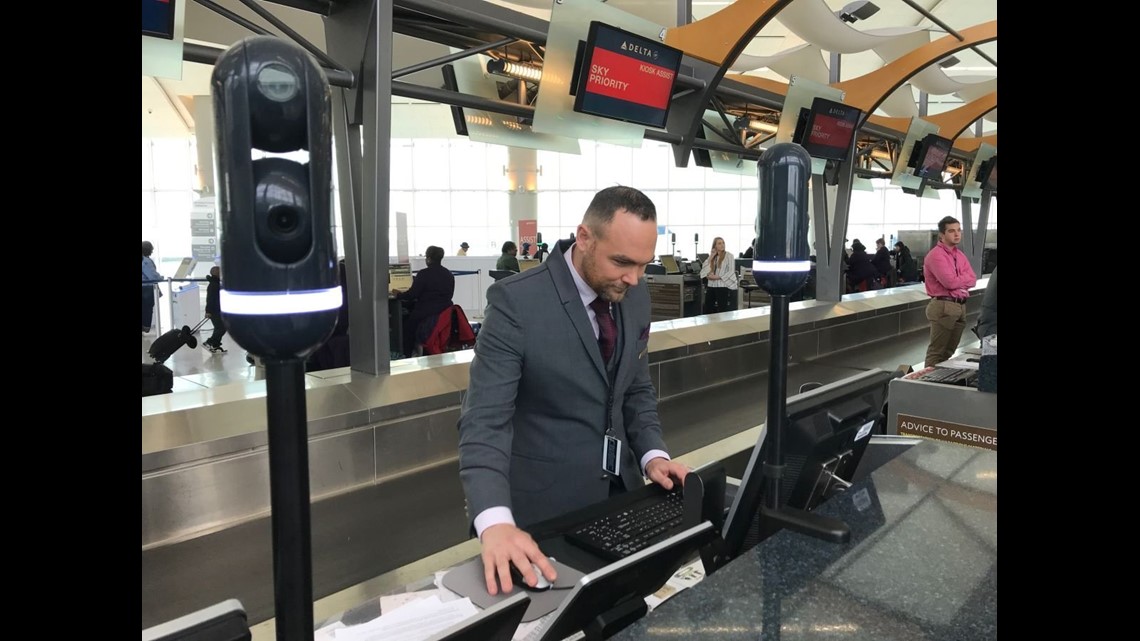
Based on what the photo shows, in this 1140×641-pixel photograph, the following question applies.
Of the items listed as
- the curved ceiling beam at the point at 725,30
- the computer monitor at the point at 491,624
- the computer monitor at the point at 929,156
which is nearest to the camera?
the computer monitor at the point at 491,624

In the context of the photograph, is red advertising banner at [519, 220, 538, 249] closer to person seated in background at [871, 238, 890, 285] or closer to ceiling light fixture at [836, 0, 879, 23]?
person seated in background at [871, 238, 890, 285]

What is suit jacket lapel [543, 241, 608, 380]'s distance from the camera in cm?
224

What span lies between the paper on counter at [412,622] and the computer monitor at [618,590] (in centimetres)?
31

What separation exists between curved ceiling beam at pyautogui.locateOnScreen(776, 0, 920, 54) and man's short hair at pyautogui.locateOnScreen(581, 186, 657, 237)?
842 cm

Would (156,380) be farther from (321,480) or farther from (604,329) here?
(604,329)

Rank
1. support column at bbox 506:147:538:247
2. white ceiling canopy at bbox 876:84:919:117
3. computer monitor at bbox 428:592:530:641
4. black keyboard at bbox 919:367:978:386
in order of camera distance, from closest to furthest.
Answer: computer monitor at bbox 428:592:530:641 → black keyboard at bbox 919:367:978:386 → white ceiling canopy at bbox 876:84:919:117 → support column at bbox 506:147:538:247

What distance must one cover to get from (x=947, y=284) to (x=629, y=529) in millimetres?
7108

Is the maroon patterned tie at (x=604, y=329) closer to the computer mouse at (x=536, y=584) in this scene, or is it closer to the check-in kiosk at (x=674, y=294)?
the computer mouse at (x=536, y=584)

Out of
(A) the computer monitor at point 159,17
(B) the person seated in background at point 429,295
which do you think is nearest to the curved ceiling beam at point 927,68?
(B) the person seated in background at point 429,295

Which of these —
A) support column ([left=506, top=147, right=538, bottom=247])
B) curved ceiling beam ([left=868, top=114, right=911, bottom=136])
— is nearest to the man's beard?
curved ceiling beam ([left=868, top=114, right=911, bottom=136])

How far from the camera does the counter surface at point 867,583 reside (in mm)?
1129
